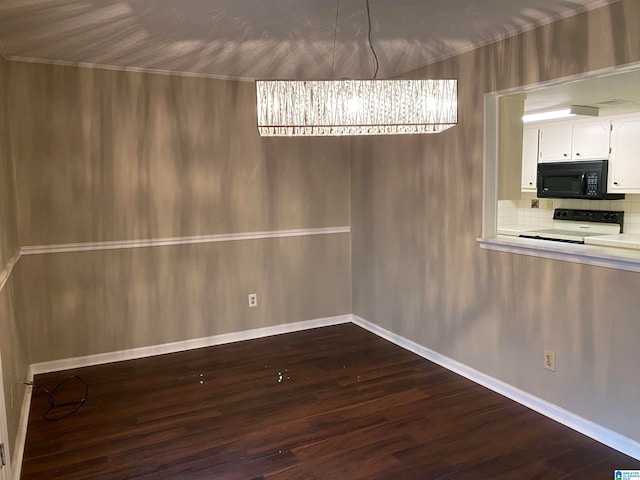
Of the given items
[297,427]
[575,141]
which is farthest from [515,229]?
[297,427]

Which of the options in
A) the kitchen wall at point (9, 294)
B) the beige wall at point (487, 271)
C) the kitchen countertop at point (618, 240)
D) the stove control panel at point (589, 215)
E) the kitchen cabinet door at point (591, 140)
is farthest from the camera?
the stove control panel at point (589, 215)

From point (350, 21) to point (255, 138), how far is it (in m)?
1.83

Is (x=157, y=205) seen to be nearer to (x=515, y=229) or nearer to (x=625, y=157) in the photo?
(x=515, y=229)

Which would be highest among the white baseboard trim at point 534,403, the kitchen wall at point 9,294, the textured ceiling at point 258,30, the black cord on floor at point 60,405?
the textured ceiling at point 258,30

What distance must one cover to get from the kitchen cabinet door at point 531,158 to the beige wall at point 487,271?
7.26ft

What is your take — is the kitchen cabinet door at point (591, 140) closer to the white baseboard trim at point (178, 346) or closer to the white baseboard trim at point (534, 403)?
the white baseboard trim at point (534, 403)

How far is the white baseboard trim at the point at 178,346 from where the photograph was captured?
146 inches

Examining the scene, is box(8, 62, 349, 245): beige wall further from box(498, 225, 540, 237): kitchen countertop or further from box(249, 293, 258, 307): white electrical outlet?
box(498, 225, 540, 237): kitchen countertop

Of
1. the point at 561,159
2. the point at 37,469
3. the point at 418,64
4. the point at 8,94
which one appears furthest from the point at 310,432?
the point at 561,159

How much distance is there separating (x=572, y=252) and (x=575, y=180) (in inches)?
106

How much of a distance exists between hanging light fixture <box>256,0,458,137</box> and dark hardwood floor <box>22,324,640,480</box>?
5.58 ft

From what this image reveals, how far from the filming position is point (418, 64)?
3.72 metres

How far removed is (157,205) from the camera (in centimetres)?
395

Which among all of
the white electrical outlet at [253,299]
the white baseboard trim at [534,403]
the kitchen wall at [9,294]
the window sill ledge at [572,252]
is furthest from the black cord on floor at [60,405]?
the window sill ledge at [572,252]
